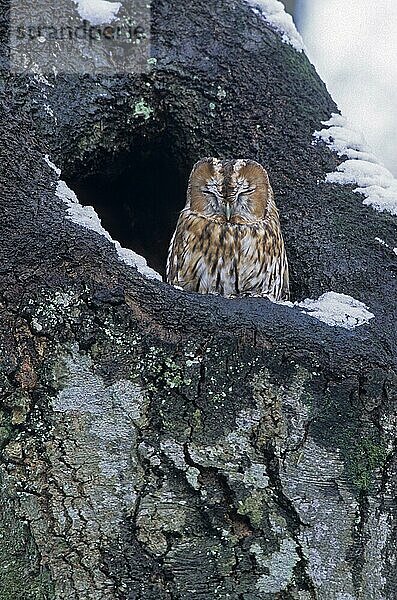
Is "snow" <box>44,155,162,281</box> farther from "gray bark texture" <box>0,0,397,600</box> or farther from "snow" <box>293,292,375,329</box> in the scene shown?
"snow" <box>293,292,375,329</box>

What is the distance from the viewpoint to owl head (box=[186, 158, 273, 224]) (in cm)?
334

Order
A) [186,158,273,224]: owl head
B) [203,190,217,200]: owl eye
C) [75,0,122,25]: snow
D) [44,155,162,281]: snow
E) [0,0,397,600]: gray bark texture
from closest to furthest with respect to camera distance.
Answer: [0,0,397,600]: gray bark texture → [44,155,162,281]: snow → [75,0,122,25]: snow → [186,158,273,224]: owl head → [203,190,217,200]: owl eye

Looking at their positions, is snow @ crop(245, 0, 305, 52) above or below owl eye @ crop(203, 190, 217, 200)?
above

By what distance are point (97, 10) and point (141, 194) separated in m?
0.91

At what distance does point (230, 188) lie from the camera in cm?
345

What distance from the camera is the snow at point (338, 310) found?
8.21ft

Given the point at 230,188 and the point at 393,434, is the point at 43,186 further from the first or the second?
the point at 393,434

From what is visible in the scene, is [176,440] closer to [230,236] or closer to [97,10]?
[230,236]

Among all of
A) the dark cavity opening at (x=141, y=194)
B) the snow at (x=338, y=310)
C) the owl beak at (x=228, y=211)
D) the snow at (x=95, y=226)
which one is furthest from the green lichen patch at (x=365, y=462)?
the dark cavity opening at (x=141, y=194)

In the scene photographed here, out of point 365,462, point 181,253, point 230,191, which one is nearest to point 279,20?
point 230,191

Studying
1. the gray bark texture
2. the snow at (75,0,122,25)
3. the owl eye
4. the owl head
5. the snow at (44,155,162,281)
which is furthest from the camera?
the owl eye

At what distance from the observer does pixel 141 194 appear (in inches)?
153

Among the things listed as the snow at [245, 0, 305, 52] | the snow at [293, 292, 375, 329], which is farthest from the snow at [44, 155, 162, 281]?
the snow at [245, 0, 305, 52]

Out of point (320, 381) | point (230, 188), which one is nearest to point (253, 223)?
point (230, 188)
